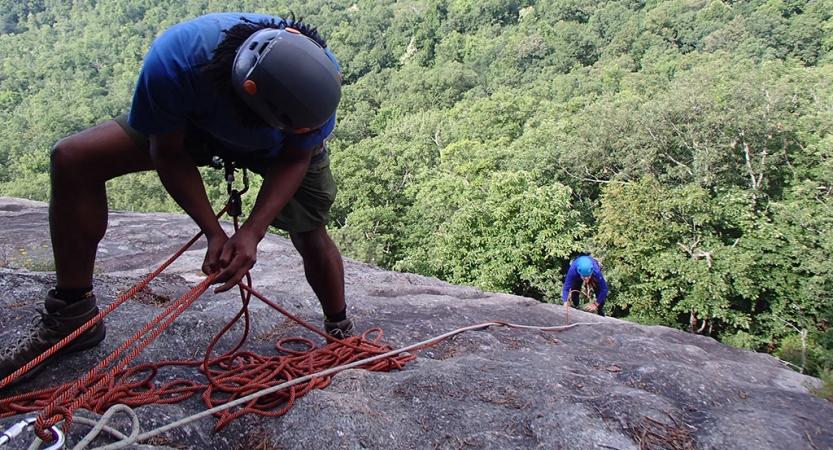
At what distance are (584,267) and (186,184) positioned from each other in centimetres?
609

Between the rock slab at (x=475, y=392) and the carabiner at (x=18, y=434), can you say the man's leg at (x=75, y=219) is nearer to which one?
the rock slab at (x=475, y=392)

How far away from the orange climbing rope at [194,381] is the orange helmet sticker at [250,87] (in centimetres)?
75

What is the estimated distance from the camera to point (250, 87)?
1.81m

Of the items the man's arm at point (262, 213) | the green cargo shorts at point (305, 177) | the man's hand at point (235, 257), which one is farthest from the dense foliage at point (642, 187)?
the man's hand at point (235, 257)

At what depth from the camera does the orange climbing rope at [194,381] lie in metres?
2.00

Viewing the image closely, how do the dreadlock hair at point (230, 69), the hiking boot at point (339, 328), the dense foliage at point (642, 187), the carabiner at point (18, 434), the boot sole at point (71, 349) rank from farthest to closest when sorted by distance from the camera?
1. the dense foliage at point (642, 187)
2. the hiking boot at point (339, 328)
3. the boot sole at point (71, 349)
4. the dreadlock hair at point (230, 69)
5. the carabiner at point (18, 434)

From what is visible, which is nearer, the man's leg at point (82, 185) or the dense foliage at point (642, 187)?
the man's leg at point (82, 185)

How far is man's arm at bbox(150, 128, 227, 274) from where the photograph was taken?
7.09 feet

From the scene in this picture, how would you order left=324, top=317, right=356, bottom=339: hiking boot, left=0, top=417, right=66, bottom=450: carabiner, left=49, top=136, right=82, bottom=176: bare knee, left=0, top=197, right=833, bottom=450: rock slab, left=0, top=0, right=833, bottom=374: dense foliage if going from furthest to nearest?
left=0, top=0, right=833, bottom=374: dense foliage
left=324, top=317, right=356, bottom=339: hiking boot
left=49, top=136, right=82, bottom=176: bare knee
left=0, top=197, right=833, bottom=450: rock slab
left=0, top=417, right=66, bottom=450: carabiner

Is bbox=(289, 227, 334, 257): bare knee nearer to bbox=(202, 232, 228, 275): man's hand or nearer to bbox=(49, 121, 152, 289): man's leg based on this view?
bbox=(202, 232, 228, 275): man's hand

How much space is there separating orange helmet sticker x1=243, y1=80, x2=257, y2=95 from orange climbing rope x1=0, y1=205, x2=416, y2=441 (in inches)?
29.4

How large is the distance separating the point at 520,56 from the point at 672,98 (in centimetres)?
4623

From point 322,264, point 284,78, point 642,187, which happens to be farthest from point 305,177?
point 642,187

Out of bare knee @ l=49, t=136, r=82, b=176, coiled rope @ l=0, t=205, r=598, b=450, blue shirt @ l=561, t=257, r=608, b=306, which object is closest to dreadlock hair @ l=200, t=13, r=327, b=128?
coiled rope @ l=0, t=205, r=598, b=450
